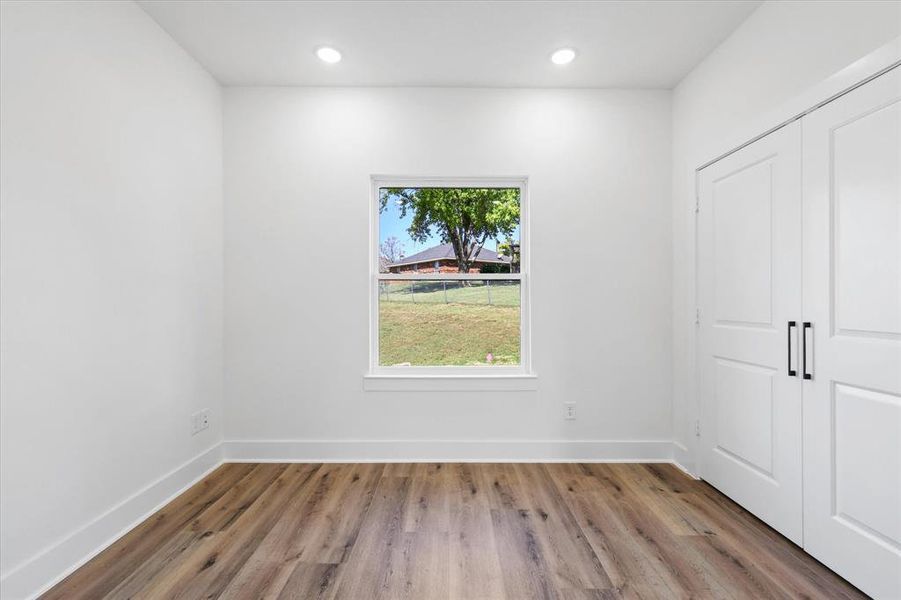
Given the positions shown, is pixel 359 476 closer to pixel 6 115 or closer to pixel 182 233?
pixel 182 233

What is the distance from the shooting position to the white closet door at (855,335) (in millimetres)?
1633

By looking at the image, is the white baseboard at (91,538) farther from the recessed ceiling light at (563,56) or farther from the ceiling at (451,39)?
the recessed ceiling light at (563,56)

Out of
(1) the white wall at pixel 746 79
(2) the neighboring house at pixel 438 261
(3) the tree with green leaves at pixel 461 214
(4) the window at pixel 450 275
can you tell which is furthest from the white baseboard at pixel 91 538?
(1) the white wall at pixel 746 79

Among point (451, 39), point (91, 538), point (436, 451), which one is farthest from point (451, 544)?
point (451, 39)

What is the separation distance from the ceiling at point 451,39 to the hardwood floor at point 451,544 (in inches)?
109

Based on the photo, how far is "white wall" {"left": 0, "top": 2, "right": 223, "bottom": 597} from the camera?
1670 mm

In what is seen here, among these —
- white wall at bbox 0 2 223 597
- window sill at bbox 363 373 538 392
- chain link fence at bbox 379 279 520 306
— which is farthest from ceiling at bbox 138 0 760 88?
window sill at bbox 363 373 538 392

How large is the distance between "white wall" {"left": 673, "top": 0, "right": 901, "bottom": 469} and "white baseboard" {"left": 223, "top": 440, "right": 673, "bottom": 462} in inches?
18.7

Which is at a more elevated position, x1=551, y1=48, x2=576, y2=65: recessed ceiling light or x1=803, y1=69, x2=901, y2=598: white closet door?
x1=551, y1=48, x2=576, y2=65: recessed ceiling light

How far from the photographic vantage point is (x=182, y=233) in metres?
2.69

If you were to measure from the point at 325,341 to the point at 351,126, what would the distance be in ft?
5.25

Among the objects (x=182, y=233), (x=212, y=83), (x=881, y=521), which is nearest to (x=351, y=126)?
(x=212, y=83)

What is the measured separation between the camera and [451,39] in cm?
259

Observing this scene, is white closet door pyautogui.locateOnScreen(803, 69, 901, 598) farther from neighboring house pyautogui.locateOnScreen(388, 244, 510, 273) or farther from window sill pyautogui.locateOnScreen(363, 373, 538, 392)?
neighboring house pyautogui.locateOnScreen(388, 244, 510, 273)
